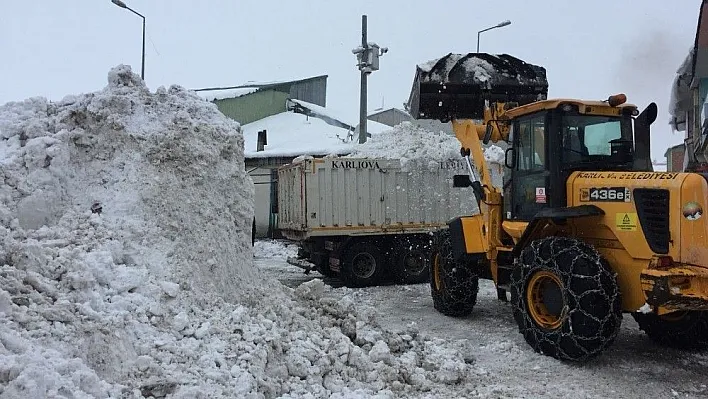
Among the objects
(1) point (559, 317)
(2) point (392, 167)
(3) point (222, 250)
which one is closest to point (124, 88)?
(3) point (222, 250)

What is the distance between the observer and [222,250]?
20.4ft

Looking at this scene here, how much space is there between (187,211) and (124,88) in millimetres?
1701

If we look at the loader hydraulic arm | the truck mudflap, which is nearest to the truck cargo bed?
the loader hydraulic arm

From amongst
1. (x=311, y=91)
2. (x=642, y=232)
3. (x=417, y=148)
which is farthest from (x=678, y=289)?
(x=311, y=91)

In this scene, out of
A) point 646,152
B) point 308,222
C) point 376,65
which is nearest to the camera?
point 646,152

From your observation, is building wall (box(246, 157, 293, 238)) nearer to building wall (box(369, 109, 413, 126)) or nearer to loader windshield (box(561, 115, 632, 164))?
loader windshield (box(561, 115, 632, 164))

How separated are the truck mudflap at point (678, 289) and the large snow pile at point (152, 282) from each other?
5.98ft

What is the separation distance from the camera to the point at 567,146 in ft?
23.2

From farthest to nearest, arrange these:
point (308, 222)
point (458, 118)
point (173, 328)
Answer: point (308, 222), point (458, 118), point (173, 328)

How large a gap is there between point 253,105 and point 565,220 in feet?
89.3

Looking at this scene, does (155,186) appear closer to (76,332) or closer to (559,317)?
(76,332)

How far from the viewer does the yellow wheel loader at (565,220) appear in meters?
5.91

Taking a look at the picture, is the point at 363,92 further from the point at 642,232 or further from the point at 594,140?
the point at 642,232

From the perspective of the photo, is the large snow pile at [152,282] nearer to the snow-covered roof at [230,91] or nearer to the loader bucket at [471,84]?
the loader bucket at [471,84]
